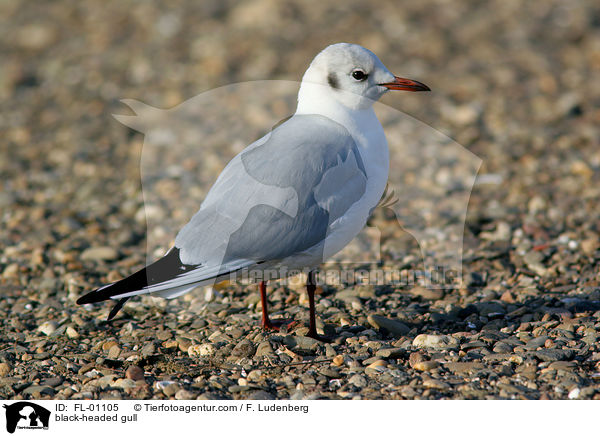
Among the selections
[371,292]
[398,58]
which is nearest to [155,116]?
[398,58]

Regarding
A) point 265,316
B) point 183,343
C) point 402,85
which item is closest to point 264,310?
point 265,316

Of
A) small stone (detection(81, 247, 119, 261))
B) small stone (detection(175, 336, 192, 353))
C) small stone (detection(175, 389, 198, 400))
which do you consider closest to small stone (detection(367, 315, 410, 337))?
small stone (detection(175, 336, 192, 353))

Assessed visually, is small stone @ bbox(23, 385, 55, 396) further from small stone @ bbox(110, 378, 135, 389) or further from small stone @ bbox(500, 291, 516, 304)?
small stone @ bbox(500, 291, 516, 304)

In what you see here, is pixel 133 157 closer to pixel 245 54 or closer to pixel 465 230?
pixel 245 54

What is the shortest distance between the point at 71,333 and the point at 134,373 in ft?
2.67

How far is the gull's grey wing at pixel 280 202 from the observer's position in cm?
360

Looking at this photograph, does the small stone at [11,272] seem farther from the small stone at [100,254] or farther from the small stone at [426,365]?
the small stone at [426,365]

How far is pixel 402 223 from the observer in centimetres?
578

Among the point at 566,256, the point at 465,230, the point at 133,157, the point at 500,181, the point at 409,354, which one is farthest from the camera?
the point at 133,157

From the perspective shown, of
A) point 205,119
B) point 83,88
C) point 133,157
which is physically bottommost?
point 133,157

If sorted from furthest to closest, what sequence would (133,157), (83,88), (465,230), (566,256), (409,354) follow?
(83,88) < (133,157) < (465,230) < (566,256) < (409,354)

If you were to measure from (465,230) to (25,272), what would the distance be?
3255 mm

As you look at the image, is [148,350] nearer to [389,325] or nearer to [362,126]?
[389,325]
